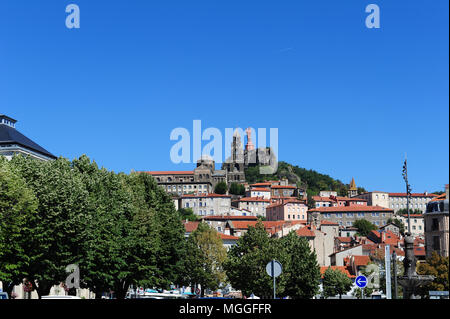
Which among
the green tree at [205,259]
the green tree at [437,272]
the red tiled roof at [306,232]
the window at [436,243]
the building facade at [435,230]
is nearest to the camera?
the green tree at [437,272]

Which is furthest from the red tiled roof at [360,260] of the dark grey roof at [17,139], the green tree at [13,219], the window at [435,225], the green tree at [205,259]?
the green tree at [13,219]

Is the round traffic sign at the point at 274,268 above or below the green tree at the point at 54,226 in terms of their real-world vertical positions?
below

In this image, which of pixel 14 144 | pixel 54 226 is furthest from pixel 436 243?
pixel 14 144

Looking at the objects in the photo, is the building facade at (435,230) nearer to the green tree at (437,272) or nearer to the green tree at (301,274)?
the green tree at (437,272)

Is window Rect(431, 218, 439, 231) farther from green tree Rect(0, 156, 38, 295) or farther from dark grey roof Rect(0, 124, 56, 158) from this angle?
dark grey roof Rect(0, 124, 56, 158)

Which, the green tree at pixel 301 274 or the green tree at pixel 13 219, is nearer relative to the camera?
the green tree at pixel 13 219

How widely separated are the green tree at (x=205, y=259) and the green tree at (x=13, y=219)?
180 feet

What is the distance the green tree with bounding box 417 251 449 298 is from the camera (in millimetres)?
61938

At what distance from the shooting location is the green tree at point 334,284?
104812mm

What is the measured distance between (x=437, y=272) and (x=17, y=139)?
57141mm

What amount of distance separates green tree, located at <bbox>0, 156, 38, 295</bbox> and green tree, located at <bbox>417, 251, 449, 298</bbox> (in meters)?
42.6

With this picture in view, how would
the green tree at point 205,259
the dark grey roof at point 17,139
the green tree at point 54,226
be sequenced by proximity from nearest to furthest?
the green tree at point 54,226, the dark grey roof at point 17,139, the green tree at point 205,259
